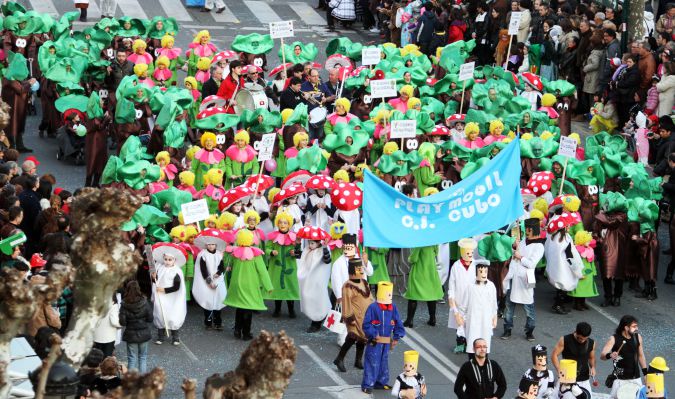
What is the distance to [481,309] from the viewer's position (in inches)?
709

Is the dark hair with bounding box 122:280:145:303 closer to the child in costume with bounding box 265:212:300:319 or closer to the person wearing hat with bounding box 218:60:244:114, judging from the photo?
the child in costume with bounding box 265:212:300:319

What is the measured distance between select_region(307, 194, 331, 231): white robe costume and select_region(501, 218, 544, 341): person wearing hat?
98.0 inches

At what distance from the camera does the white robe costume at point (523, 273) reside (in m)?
19.3

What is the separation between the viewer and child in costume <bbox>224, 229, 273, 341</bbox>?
732 inches

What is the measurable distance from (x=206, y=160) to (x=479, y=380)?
24.2 ft

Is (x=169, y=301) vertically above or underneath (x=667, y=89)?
underneath

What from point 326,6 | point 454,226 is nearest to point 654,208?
point 454,226

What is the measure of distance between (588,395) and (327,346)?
12.3 feet

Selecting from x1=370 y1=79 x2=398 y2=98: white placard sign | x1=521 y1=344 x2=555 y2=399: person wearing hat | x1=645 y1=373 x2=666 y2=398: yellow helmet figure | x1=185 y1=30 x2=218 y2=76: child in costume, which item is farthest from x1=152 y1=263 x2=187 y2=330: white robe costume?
x1=185 y1=30 x2=218 y2=76: child in costume

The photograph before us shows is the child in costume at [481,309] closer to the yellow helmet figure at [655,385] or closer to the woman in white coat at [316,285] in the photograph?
the woman in white coat at [316,285]

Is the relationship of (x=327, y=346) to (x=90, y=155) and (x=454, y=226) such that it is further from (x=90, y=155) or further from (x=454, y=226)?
(x=90, y=155)

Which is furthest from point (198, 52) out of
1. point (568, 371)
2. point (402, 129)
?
point (568, 371)

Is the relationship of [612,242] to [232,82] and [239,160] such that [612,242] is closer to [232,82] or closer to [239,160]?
[239,160]

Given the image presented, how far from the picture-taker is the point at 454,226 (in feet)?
62.2
